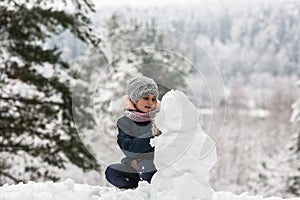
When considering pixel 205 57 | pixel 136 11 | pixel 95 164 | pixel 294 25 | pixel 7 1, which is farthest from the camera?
pixel 294 25

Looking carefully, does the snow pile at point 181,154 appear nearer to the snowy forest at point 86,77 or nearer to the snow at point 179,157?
the snow at point 179,157

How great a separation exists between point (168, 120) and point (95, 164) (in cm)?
740

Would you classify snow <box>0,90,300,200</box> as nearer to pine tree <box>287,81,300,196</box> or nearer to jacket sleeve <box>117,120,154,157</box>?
jacket sleeve <box>117,120,154,157</box>

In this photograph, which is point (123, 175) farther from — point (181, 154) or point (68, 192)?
point (181, 154)

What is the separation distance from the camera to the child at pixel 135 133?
3.36 meters

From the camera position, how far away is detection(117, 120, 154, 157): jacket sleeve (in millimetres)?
3305

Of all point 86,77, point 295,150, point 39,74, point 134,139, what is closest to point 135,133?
point 134,139

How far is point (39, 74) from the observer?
968 centimetres

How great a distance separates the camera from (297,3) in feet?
102

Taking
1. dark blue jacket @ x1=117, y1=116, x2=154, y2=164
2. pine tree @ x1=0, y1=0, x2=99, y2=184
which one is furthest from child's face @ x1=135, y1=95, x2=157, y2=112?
pine tree @ x1=0, y1=0, x2=99, y2=184

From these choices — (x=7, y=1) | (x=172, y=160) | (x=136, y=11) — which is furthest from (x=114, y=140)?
(x=136, y=11)

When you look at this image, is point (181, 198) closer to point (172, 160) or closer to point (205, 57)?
point (172, 160)

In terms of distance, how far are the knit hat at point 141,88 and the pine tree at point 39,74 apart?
6210 millimetres

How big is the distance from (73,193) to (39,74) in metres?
6.47
